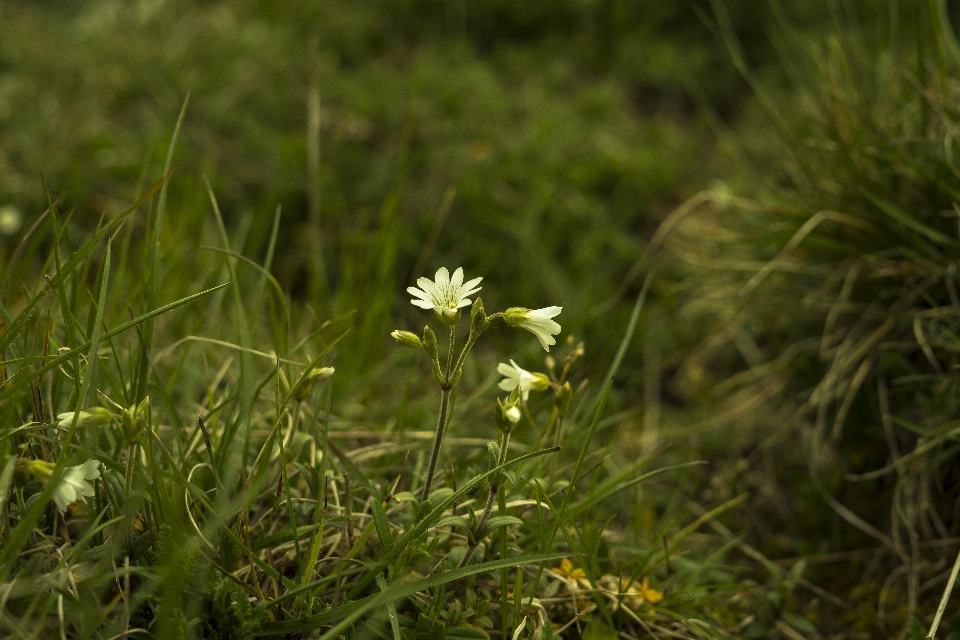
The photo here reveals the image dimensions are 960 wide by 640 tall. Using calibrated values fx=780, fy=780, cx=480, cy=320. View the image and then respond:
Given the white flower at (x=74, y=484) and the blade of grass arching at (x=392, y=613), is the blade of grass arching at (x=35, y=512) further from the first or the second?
the blade of grass arching at (x=392, y=613)

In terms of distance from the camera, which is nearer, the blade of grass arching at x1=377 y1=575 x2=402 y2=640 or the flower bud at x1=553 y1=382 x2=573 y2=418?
the blade of grass arching at x1=377 y1=575 x2=402 y2=640

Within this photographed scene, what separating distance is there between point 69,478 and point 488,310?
71.2 inches

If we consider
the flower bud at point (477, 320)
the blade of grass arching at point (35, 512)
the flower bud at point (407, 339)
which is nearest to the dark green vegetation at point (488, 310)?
the blade of grass arching at point (35, 512)

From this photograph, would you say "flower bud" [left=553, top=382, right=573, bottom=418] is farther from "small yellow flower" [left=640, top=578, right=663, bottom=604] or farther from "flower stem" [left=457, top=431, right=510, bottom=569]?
"small yellow flower" [left=640, top=578, right=663, bottom=604]

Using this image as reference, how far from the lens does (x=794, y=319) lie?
2307mm

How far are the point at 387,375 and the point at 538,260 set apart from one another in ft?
2.71

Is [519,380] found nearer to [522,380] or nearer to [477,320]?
[522,380]

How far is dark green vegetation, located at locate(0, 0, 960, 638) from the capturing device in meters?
1.34

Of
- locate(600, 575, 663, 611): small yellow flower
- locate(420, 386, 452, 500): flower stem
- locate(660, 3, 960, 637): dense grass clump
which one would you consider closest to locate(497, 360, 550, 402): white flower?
locate(420, 386, 452, 500): flower stem

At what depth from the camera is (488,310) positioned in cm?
285

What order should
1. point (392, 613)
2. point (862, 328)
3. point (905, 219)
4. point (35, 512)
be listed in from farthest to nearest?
point (862, 328), point (905, 219), point (392, 613), point (35, 512)

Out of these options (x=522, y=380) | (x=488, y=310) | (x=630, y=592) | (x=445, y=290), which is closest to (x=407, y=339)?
(x=445, y=290)

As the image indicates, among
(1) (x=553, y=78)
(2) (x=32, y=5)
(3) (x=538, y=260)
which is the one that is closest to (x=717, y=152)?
(1) (x=553, y=78)

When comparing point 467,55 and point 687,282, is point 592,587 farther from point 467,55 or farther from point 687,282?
point 467,55
